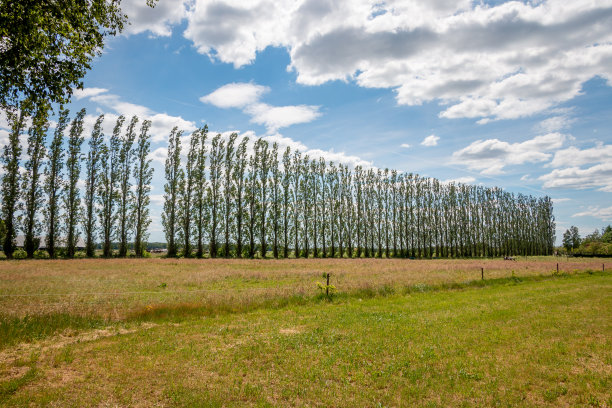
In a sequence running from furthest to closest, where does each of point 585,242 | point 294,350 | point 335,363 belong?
1. point 585,242
2. point 294,350
3. point 335,363

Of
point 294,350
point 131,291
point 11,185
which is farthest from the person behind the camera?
point 11,185

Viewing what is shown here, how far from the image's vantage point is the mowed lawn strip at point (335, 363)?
6.21 metres

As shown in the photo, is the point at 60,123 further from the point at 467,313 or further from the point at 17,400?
the point at 467,313

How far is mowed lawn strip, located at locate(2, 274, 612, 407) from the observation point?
20.4ft

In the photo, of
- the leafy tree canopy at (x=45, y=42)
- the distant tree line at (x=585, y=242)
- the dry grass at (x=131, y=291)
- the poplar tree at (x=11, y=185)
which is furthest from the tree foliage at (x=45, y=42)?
the distant tree line at (x=585, y=242)

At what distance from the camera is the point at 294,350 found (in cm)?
889

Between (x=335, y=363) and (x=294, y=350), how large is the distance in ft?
4.61

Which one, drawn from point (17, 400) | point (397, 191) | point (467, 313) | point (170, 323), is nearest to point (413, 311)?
point (467, 313)

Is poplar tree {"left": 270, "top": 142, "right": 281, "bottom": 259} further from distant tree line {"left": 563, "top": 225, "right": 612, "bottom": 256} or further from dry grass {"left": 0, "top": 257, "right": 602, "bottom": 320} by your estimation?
distant tree line {"left": 563, "top": 225, "right": 612, "bottom": 256}

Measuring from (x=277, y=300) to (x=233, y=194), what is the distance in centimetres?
4174

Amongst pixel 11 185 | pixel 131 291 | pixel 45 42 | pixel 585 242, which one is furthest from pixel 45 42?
pixel 585 242

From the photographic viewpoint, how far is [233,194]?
181 ft

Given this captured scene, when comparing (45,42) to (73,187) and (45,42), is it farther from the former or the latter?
(73,187)

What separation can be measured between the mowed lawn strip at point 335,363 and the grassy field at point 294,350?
0.04 m
